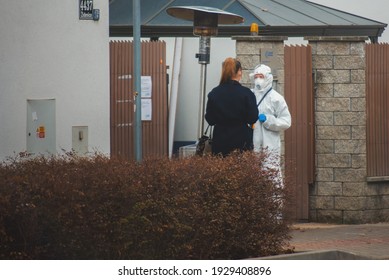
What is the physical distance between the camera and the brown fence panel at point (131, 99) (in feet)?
51.2

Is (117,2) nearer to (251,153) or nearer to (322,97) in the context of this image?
(322,97)

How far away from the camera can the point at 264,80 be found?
1341 centimetres

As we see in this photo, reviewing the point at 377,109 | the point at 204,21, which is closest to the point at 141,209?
the point at 204,21

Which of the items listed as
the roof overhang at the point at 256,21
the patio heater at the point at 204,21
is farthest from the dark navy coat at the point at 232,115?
the roof overhang at the point at 256,21

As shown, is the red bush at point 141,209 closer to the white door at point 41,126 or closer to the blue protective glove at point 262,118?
the blue protective glove at point 262,118

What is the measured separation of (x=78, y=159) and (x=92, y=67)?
551cm

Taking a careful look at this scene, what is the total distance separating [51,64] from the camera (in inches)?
596

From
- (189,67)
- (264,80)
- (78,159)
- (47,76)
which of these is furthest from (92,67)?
(78,159)

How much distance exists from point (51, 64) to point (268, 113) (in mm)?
3301

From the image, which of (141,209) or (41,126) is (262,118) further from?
(141,209)

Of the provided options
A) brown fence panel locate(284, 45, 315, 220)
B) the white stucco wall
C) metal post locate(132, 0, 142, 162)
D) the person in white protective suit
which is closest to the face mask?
the person in white protective suit

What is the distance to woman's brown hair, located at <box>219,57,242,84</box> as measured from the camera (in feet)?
40.4

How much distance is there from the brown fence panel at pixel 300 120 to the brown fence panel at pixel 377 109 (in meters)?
0.80

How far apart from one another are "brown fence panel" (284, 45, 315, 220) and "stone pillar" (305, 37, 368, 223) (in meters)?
0.14
